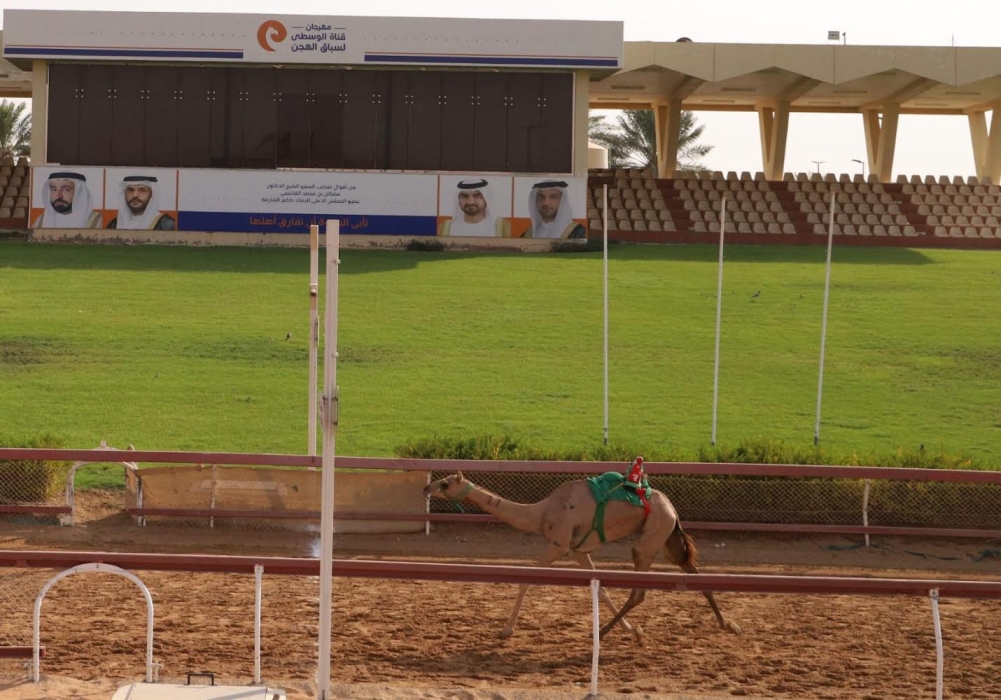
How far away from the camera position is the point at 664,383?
71.9 feet

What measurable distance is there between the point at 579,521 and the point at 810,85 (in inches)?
1457

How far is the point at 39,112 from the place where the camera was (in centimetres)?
3612

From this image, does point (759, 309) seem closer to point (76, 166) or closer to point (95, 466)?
point (95, 466)

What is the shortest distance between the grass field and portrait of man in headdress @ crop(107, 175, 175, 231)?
1.26 metres

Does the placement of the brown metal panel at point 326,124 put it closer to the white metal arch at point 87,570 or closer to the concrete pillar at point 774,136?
the concrete pillar at point 774,136

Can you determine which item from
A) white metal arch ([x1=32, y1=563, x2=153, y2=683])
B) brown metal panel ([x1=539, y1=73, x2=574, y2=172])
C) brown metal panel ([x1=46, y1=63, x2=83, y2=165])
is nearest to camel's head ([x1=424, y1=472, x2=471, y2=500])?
white metal arch ([x1=32, y1=563, x2=153, y2=683])

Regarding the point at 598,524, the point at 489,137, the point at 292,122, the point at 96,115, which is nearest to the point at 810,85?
the point at 489,137

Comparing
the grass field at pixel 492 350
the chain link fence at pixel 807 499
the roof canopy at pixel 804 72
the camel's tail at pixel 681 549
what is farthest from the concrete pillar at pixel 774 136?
the camel's tail at pixel 681 549

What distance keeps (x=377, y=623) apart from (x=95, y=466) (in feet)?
25.4

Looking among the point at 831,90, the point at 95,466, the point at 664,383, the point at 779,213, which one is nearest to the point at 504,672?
the point at 95,466

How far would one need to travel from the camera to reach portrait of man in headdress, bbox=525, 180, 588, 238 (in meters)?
36.3

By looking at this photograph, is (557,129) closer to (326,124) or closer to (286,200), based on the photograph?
(326,124)

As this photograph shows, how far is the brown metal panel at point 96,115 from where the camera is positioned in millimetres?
36000

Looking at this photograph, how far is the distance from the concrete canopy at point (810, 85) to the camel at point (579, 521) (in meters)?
29.7
